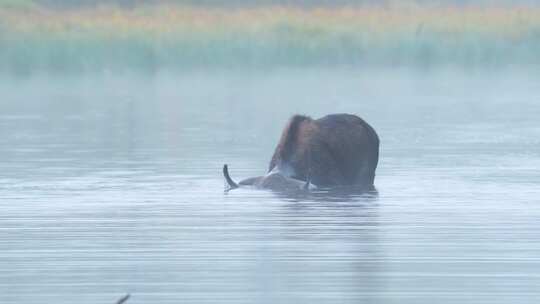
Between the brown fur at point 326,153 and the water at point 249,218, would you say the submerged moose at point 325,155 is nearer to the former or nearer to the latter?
the brown fur at point 326,153

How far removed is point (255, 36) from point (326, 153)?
42238mm

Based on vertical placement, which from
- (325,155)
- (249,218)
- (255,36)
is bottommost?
(255,36)

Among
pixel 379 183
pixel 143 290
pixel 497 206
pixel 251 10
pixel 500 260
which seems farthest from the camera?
pixel 251 10

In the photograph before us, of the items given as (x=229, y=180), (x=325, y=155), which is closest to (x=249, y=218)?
(x=229, y=180)

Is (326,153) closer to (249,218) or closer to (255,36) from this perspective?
(249,218)

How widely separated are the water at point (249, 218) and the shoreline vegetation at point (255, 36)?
27335mm

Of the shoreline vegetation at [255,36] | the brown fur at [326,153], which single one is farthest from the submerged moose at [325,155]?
the shoreline vegetation at [255,36]

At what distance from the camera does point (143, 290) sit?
44.0ft

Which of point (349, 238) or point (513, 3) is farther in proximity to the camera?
point (513, 3)

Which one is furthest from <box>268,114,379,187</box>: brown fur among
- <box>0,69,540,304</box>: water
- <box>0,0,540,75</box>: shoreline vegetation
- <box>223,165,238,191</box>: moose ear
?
<box>0,0,540,75</box>: shoreline vegetation

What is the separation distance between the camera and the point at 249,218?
57.9 ft

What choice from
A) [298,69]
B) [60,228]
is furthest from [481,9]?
[60,228]

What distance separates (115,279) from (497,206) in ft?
17.5

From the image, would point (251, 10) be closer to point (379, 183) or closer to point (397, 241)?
point (379, 183)
